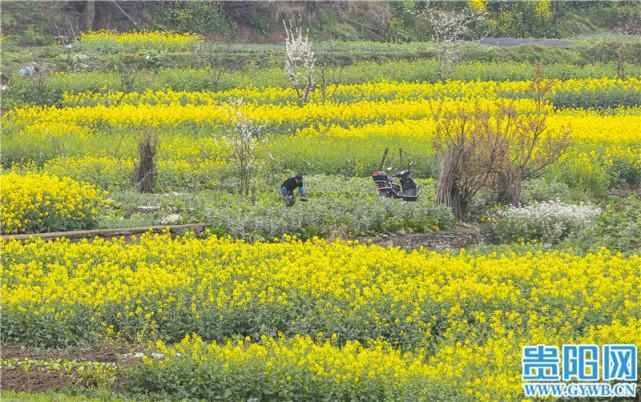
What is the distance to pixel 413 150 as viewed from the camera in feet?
80.2

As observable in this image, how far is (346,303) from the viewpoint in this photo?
1301cm

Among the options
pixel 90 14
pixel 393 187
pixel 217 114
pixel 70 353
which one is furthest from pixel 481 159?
pixel 90 14

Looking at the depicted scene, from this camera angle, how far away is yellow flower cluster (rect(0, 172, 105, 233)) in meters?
17.4

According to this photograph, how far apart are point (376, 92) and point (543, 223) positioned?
16604mm

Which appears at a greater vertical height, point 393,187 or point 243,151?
point 243,151

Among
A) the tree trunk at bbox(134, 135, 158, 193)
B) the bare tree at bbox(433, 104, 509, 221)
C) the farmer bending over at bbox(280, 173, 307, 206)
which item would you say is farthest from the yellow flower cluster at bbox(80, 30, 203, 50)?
the farmer bending over at bbox(280, 173, 307, 206)

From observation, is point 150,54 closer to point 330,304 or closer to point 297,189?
point 297,189

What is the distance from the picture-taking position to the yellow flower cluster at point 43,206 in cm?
1741

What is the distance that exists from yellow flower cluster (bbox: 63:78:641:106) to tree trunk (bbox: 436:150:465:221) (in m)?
13.0

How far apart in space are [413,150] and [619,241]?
8082mm

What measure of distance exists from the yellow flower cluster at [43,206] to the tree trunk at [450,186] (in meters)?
6.14

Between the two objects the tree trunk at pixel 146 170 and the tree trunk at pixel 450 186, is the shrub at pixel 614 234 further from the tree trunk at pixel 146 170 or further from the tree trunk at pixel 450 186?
the tree trunk at pixel 146 170

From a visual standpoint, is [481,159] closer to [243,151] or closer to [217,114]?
[243,151]

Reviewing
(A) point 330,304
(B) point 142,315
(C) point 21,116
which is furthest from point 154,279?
(C) point 21,116
